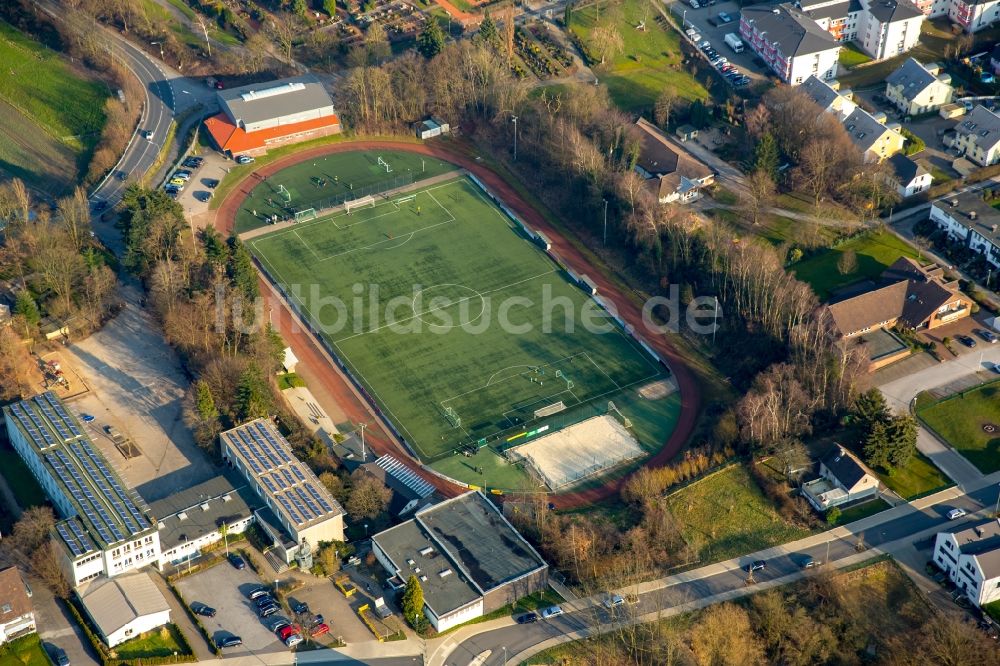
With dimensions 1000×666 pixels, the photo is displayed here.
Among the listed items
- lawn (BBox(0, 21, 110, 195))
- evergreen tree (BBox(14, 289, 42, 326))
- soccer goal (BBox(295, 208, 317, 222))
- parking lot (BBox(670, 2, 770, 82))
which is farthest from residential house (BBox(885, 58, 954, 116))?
evergreen tree (BBox(14, 289, 42, 326))

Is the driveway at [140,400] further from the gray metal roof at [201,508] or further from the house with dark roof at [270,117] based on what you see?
the house with dark roof at [270,117]

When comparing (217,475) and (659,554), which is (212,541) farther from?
(659,554)

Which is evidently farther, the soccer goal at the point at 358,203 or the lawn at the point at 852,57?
the lawn at the point at 852,57

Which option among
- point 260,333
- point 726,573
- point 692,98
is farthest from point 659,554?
point 692,98

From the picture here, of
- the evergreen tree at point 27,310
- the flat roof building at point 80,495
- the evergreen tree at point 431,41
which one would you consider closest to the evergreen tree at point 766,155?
the evergreen tree at point 431,41

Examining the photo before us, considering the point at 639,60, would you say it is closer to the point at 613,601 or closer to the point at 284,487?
the point at 284,487

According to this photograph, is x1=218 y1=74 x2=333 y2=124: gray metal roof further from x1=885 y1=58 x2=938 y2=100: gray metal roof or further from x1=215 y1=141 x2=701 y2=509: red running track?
x1=885 y1=58 x2=938 y2=100: gray metal roof
